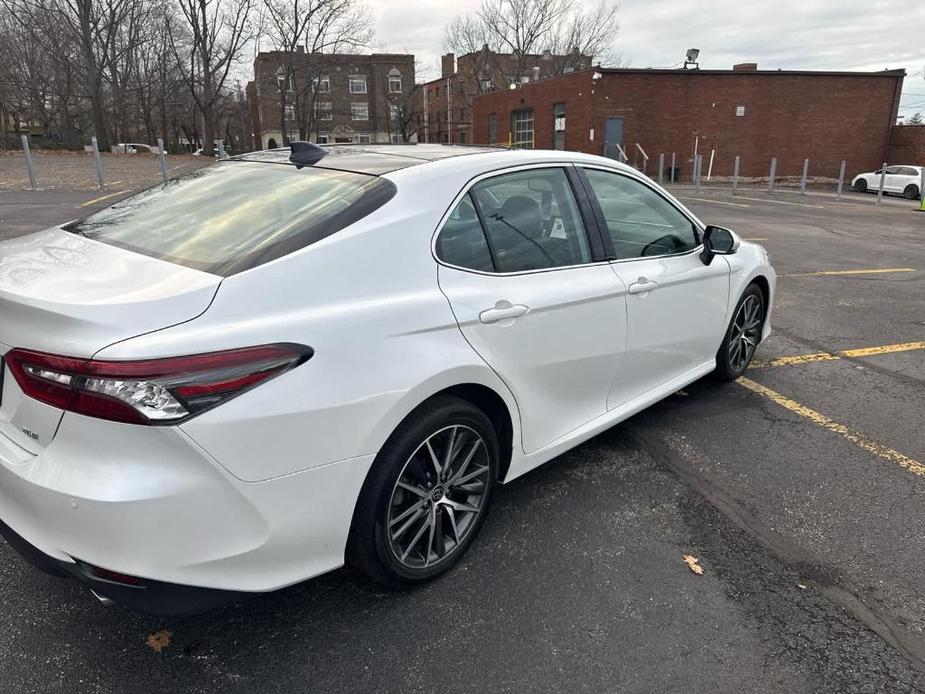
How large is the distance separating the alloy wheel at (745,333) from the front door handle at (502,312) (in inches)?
94.7

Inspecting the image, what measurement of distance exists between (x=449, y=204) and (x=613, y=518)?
5.37ft

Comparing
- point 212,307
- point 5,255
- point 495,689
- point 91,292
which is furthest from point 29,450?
point 495,689

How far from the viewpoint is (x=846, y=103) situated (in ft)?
109

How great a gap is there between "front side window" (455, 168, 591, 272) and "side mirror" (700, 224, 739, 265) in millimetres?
1115

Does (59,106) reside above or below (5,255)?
above

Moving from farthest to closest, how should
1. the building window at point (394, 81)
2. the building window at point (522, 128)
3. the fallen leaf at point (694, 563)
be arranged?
the building window at point (394, 81) < the building window at point (522, 128) < the fallen leaf at point (694, 563)

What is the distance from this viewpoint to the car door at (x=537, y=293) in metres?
2.50

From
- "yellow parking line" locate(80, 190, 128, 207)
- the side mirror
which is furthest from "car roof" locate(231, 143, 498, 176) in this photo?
"yellow parking line" locate(80, 190, 128, 207)

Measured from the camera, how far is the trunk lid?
1.76 meters

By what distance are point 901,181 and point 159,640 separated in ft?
110

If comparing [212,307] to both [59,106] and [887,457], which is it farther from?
[59,106]

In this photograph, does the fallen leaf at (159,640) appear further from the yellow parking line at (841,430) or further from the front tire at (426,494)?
the yellow parking line at (841,430)

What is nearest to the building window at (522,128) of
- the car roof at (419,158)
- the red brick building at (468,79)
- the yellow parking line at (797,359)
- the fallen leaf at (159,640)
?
the red brick building at (468,79)

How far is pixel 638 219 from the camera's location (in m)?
3.61
